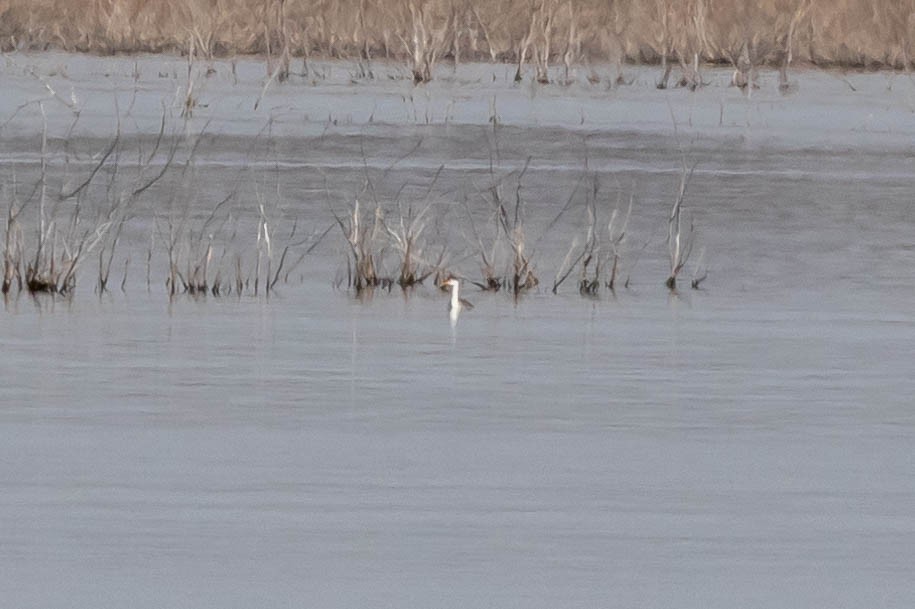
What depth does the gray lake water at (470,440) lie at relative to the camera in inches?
193

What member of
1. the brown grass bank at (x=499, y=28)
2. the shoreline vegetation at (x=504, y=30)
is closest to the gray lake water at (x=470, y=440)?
the shoreline vegetation at (x=504, y=30)

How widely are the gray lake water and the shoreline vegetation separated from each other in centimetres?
1062

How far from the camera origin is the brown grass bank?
2300 centimetres

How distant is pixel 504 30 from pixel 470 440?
1831cm

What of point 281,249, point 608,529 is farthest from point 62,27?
point 608,529

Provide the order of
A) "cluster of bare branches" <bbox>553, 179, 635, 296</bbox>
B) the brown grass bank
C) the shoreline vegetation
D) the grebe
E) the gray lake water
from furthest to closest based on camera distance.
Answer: the brown grass bank
the shoreline vegetation
"cluster of bare branches" <bbox>553, 179, 635, 296</bbox>
the grebe
the gray lake water

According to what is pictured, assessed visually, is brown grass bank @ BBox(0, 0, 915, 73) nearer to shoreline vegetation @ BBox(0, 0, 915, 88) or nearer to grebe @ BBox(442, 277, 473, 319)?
shoreline vegetation @ BBox(0, 0, 915, 88)

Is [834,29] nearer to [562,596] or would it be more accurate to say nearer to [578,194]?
[578,194]

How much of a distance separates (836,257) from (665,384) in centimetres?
462

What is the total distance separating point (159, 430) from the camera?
660 cm

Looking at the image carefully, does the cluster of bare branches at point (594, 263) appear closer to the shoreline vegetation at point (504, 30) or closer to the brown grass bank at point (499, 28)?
the shoreline vegetation at point (504, 30)

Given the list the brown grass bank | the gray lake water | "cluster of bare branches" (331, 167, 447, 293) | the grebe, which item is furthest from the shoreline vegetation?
the grebe

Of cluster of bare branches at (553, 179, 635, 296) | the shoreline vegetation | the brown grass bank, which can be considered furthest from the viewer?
the brown grass bank

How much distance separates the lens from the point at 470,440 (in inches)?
256
